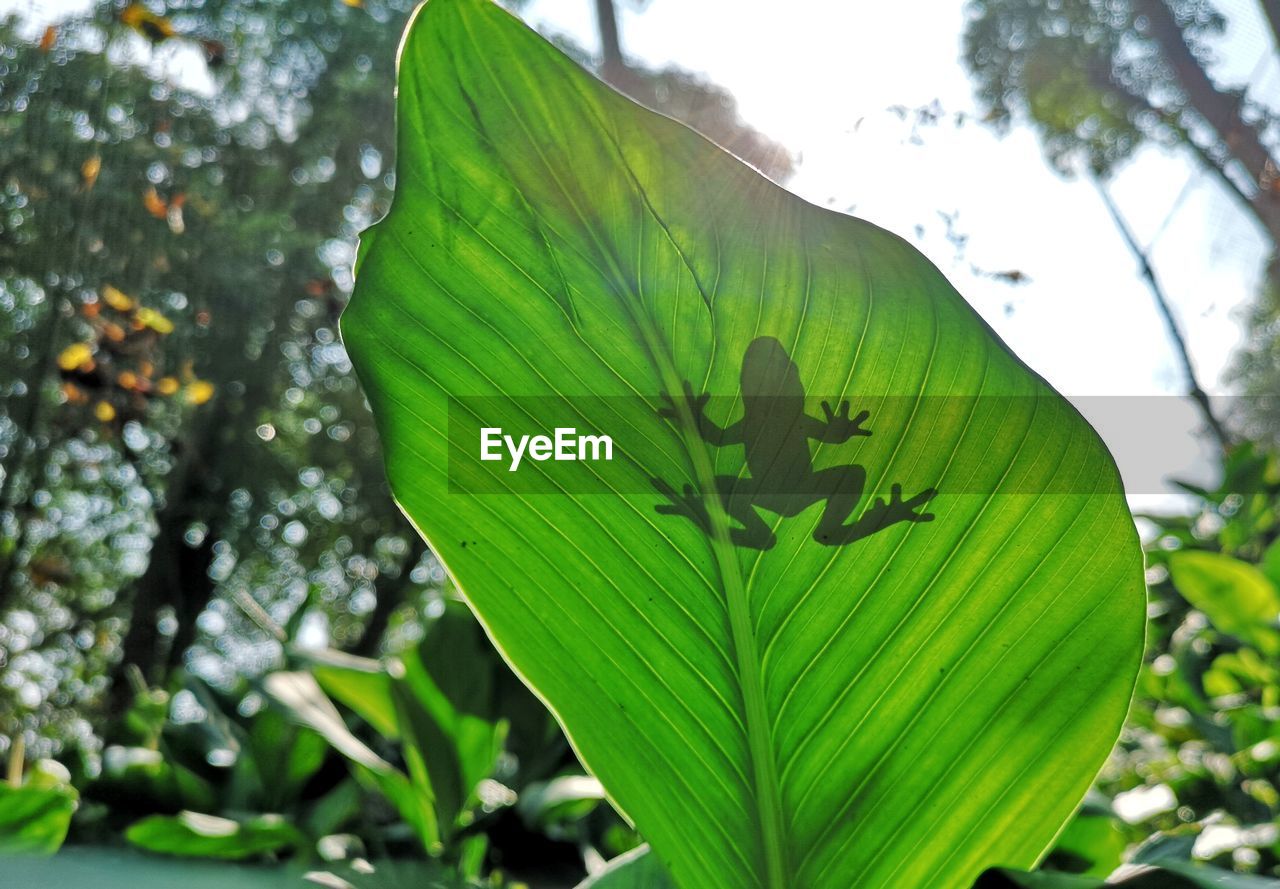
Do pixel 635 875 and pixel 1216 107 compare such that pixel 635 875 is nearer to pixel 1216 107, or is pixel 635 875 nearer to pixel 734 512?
pixel 734 512

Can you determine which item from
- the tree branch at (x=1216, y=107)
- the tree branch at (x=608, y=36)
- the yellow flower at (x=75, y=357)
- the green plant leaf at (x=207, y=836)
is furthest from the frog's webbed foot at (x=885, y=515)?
the yellow flower at (x=75, y=357)

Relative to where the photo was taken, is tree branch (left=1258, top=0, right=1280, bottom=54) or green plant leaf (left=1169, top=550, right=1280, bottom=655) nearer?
green plant leaf (left=1169, top=550, right=1280, bottom=655)

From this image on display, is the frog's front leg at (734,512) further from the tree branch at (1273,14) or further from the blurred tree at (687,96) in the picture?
the tree branch at (1273,14)

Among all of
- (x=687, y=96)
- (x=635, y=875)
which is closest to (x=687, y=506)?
(x=635, y=875)

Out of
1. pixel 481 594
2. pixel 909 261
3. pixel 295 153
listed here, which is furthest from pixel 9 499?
pixel 909 261

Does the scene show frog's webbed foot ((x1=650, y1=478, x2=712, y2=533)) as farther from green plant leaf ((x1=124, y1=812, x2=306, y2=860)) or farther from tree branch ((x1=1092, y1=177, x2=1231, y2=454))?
tree branch ((x1=1092, y1=177, x2=1231, y2=454))

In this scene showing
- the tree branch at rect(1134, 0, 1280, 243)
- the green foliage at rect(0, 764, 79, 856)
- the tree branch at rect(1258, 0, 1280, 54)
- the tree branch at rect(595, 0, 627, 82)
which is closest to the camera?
the green foliage at rect(0, 764, 79, 856)

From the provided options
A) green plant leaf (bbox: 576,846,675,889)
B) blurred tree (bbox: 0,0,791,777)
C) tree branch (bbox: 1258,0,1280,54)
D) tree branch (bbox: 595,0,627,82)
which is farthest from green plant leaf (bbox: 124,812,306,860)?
tree branch (bbox: 1258,0,1280,54)
